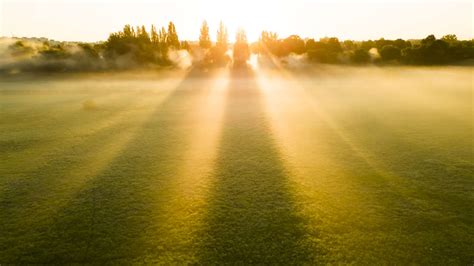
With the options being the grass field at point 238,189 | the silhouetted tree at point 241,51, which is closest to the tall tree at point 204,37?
the silhouetted tree at point 241,51

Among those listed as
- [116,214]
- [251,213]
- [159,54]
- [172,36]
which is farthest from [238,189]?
[172,36]

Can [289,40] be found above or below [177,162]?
above

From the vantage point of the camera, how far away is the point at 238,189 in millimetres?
7695

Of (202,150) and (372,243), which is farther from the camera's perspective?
(202,150)

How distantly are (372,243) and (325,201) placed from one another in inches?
62.6

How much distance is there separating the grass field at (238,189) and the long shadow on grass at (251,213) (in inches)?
1.1

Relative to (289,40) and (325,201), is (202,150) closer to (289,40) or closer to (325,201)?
(325,201)

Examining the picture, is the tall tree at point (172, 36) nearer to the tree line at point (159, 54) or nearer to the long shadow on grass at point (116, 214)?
the tree line at point (159, 54)

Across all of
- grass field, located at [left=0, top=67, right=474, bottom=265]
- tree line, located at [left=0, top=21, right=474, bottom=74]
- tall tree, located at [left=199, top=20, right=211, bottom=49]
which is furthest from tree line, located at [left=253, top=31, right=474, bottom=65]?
grass field, located at [left=0, top=67, right=474, bottom=265]

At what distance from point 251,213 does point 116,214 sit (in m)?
2.72

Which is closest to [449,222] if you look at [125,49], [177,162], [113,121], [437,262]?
[437,262]

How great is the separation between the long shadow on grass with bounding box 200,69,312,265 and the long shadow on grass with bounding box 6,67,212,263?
116cm

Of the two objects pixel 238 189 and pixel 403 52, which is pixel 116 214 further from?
pixel 403 52

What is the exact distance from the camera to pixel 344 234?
5887mm
